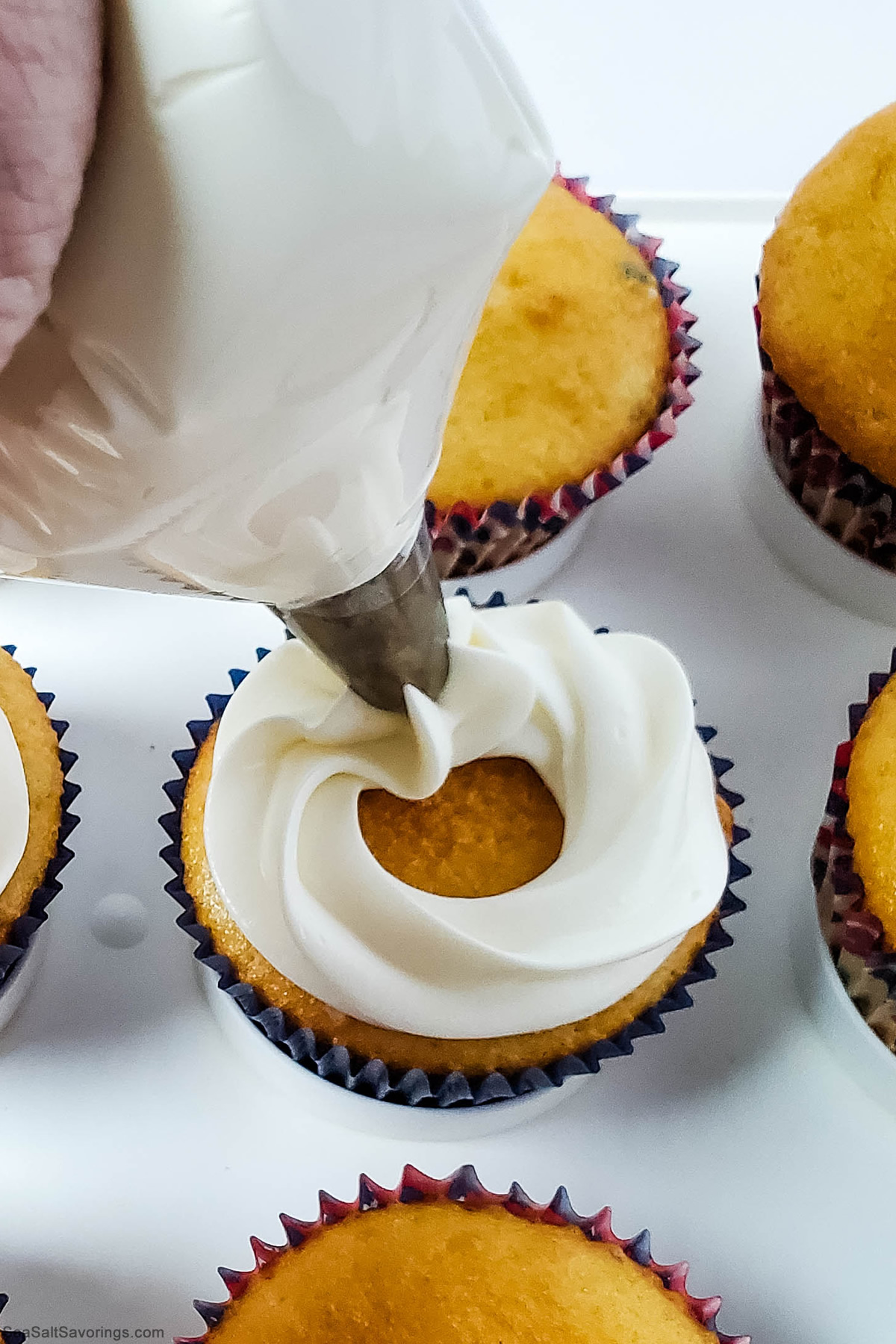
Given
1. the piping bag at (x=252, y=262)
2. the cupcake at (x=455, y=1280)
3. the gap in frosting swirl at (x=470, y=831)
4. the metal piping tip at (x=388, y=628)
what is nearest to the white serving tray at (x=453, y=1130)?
the cupcake at (x=455, y=1280)

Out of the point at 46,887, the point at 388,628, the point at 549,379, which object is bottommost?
the point at 46,887

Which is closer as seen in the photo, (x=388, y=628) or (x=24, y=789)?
(x=388, y=628)

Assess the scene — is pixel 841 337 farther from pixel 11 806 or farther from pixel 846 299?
pixel 11 806

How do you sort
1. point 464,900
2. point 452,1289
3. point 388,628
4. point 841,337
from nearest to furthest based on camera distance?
point 388,628, point 452,1289, point 464,900, point 841,337

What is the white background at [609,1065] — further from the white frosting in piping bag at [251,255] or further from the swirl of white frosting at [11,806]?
the white frosting in piping bag at [251,255]

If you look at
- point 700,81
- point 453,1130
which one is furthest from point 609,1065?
point 700,81

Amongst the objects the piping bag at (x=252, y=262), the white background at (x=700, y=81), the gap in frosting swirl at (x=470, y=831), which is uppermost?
the piping bag at (x=252, y=262)

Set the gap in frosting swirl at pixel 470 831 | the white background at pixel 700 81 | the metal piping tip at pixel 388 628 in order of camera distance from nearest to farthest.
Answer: the metal piping tip at pixel 388 628
the gap in frosting swirl at pixel 470 831
the white background at pixel 700 81

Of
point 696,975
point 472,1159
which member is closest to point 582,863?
point 696,975
